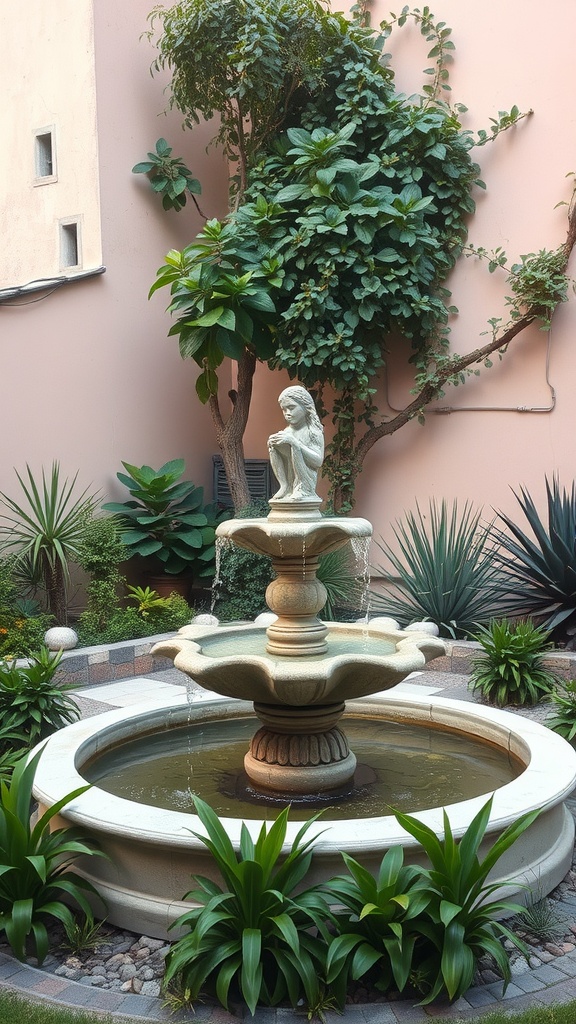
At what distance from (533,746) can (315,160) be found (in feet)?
20.4

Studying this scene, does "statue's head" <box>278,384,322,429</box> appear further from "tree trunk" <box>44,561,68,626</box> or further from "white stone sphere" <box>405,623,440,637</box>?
"tree trunk" <box>44,561,68,626</box>

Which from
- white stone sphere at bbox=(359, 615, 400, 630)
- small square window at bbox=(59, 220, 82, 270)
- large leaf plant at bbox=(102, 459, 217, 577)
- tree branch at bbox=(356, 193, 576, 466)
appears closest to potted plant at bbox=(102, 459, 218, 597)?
large leaf plant at bbox=(102, 459, 217, 577)

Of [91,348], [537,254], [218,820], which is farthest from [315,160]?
[218,820]

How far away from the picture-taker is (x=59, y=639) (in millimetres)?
6895

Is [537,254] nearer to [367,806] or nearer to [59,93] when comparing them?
[59,93]

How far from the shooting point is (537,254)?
26.5 ft

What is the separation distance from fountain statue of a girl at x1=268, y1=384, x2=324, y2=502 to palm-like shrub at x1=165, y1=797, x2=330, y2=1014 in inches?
61.3

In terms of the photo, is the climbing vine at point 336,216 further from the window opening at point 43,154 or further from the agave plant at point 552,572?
the agave plant at point 552,572

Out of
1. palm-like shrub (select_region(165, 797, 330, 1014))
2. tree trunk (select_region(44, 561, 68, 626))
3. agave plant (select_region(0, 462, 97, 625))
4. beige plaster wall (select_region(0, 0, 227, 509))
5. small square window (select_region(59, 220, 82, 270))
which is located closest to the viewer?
palm-like shrub (select_region(165, 797, 330, 1014))

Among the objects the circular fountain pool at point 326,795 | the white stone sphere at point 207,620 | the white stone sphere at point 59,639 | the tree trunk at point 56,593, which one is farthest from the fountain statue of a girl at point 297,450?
the tree trunk at point 56,593

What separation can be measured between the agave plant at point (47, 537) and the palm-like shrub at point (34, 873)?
14.1ft

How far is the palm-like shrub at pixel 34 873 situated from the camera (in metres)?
2.95

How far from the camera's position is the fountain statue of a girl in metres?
3.91

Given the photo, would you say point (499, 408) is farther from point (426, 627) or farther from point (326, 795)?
point (326, 795)
